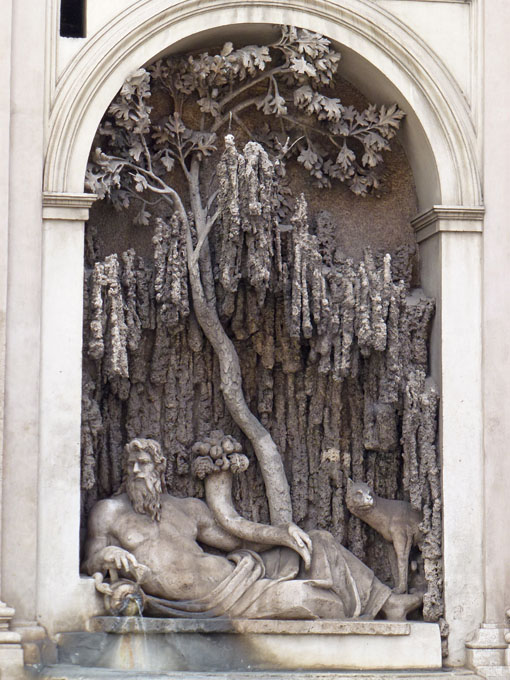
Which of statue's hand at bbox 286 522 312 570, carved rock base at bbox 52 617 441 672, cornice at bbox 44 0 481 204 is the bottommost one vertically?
carved rock base at bbox 52 617 441 672

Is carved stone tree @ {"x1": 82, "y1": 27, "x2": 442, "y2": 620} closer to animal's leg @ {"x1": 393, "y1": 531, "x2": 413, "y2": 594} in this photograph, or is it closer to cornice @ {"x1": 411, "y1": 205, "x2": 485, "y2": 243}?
animal's leg @ {"x1": 393, "y1": 531, "x2": 413, "y2": 594}

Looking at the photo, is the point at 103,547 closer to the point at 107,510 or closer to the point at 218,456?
the point at 107,510

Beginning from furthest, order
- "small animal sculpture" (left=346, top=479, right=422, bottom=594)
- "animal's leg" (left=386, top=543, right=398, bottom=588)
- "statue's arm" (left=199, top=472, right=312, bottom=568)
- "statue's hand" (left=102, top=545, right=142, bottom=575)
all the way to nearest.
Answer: "animal's leg" (left=386, top=543, right=398, bottom=588) < "small animal sculpture" (left=346, top=479, right=422, bottom=594) < "statue's arm" (left=199, top=472, right=312, bottom=568) < "statue's hand" (left=102, top=545, right=142, bottom=575)

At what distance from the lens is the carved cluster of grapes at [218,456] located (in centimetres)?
970

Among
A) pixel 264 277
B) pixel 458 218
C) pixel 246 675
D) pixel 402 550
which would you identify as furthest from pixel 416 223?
pixel 246 675

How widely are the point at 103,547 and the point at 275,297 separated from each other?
2.10 metres

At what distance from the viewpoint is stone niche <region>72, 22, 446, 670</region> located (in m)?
9.44

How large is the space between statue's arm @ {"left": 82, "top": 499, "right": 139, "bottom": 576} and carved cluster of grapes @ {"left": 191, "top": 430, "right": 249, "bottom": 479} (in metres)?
0.69

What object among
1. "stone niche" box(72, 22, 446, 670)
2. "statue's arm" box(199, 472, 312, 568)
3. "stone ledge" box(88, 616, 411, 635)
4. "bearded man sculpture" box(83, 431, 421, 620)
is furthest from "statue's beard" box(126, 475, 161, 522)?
"stone ledge" box(88, 616, 411, 635)

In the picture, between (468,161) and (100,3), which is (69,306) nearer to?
(100,3)

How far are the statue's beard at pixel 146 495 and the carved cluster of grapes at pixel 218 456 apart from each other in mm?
389

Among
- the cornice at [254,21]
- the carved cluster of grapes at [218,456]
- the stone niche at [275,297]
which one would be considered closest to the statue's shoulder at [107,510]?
the stone niche at [275,297]

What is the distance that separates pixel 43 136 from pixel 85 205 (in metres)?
0.53

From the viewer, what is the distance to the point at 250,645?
9.22 metres
